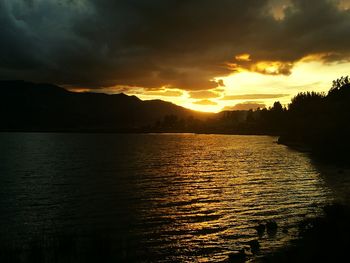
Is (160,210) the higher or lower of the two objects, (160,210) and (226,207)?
the lower

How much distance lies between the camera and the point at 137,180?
68312mm

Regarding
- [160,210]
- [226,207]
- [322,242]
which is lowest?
[160,210]

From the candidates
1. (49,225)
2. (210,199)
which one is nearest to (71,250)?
(49,225)

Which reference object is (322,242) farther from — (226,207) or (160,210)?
(160,210)

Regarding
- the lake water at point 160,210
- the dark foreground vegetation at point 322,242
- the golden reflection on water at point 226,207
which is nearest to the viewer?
the dark foreground vegetation at point 322,242

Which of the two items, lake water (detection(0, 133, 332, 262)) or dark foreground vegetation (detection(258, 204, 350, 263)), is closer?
A: dark foreground vegetation (detection(258, 204, 350, 263))

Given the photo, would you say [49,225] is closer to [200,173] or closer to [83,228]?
[83,228]

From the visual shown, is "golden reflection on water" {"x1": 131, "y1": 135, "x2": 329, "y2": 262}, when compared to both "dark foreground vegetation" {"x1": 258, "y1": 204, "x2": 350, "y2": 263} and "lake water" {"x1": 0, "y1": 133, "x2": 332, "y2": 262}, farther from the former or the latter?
"dark foreground vegetation" {"x1": 258, "y1": 204, "x2": 350, "y2": 263}

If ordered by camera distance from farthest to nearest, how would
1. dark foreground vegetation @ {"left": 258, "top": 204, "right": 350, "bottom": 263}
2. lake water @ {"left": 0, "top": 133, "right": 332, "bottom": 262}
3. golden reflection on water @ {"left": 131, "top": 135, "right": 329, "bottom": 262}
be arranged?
A: 1. golden reflection on water @ {"left": 131, "top": 135, "right": 329, "bottom": 262}
2. lake water @ {"left": 0, "top": 133, "right": 332, "bottom": 262}
3. dark foreground vegetation @ {"left": 258, "top": 204, "right": 350, "bottom": 263}

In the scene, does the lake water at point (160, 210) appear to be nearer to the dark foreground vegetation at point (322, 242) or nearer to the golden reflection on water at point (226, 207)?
the golden reflection on water at point (226, 207)

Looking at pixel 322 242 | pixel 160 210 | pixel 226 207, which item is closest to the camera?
pixel 322 242

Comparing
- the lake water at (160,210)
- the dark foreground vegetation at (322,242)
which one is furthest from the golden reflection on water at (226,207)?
the dark foreground vegetation at (322,242)

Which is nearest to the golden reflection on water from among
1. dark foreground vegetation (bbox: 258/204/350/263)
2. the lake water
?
the lake water

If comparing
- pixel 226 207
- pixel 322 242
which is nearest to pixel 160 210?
pixel 226 207
